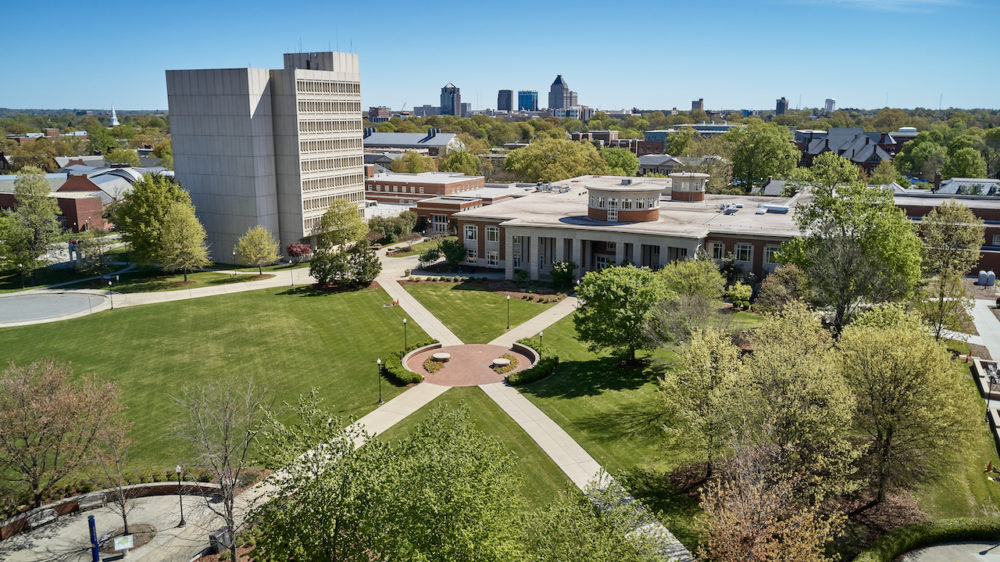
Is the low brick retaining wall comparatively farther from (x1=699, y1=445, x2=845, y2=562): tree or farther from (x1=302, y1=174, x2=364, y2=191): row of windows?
(x1=302, y1=174, x2=364, y2=191): row of windows

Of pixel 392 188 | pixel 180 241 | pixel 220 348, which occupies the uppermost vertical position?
pixel 392 188

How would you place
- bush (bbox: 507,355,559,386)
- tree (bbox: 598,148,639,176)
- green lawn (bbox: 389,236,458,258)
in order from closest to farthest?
bush (bbox: 507,355,559,386), green lawn (bbox: 389,236,458,258), tree (bbox: 598,148,639,176)

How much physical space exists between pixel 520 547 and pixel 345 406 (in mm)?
22332

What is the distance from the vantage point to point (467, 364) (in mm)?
45344

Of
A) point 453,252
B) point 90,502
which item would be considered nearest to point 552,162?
point 453,252

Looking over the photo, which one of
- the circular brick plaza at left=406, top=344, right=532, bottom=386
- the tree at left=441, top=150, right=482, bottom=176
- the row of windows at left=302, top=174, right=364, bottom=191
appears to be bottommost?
the circular brick plaza at left=406, top=344, right=532, bottom=386

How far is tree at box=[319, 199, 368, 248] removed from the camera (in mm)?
75125

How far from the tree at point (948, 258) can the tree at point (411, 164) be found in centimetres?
9568

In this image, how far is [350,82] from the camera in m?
83.4

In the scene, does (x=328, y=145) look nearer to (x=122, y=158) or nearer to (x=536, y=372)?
(x=536, y=372)

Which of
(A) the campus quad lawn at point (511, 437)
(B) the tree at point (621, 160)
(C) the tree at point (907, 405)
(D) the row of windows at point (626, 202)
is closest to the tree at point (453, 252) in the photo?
(D) the row of windows at point (626, 202)

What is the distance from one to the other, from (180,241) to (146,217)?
566 cm

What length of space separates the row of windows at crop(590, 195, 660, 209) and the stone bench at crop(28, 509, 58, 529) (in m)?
54.5

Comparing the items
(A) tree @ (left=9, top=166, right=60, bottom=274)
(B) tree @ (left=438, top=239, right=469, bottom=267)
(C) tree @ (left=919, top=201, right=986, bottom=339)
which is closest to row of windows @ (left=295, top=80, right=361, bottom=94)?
(B) tree @ (left=438, top=239, right=469, bottom=267)
